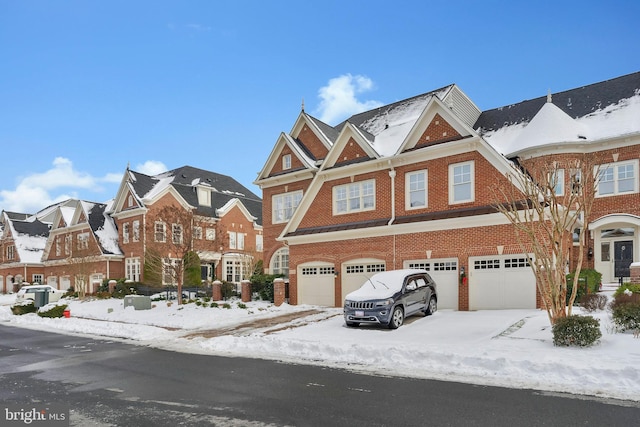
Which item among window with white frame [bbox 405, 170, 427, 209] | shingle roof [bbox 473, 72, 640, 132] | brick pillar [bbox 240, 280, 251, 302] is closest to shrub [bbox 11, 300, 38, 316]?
brick pillar [bbox 240, 280, 251, 302]

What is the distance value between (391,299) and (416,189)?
745 centimetres

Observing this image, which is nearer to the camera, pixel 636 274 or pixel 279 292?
pixel 636 274

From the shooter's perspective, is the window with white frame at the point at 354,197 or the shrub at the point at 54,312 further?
the shrub at the point at 54,312

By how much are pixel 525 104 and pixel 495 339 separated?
18795mm

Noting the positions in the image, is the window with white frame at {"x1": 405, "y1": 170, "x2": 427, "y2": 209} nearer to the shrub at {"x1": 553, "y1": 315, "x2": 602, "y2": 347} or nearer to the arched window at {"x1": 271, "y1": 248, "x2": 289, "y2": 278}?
the shrub at {"x1": 553, "y1": 315, "x2": 602, "y2": 347}

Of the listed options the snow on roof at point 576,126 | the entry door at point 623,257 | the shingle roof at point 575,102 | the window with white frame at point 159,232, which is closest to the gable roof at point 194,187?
the window with white frame at point 159,232

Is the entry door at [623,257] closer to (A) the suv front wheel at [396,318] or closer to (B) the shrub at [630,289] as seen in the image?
(B) the shrub at [630,289]

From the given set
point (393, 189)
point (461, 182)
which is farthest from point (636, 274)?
point (393, 189)

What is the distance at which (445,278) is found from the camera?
64.7 ft

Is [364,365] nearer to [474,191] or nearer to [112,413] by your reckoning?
[112,413]

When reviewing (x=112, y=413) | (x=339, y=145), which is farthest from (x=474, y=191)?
(x=112, y=413)

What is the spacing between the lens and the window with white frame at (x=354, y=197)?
23203 millimetres

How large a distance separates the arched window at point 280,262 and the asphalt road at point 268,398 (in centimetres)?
1806

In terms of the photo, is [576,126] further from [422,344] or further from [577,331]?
[422,344]
